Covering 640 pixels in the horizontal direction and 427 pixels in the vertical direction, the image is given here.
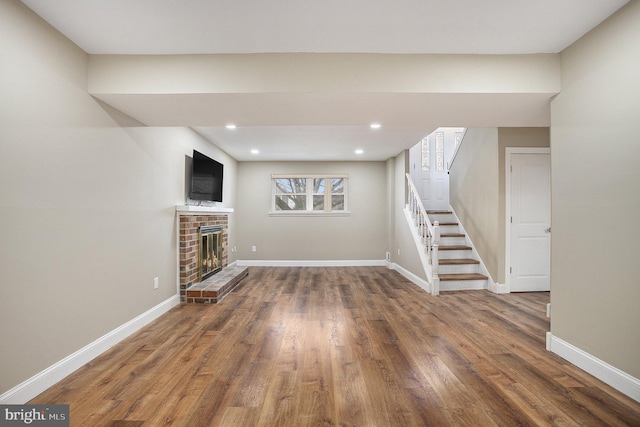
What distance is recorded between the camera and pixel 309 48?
2293 millimetres

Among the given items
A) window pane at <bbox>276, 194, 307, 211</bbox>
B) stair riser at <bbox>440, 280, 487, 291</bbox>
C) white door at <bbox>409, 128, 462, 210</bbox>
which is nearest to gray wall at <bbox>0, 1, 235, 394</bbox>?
window pane at <bbox>276, 194, 307, 211</bbox>

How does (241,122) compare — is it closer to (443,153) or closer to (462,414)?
(462,414)

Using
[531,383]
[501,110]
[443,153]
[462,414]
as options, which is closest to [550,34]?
[501,110]

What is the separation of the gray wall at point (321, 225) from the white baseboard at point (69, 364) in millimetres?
3586

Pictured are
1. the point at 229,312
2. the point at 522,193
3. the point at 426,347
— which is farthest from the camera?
the point at 522,193

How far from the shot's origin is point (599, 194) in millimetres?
2004

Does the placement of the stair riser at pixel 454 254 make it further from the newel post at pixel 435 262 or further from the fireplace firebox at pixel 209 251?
the fireplace firebox at pixel 209 251

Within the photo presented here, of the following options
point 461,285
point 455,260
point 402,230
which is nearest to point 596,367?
point 461,285

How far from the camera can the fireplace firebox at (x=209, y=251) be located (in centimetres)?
430

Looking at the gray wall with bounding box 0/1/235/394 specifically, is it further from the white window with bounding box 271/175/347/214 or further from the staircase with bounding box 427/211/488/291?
the staircase with bounding box 427/211/488/291

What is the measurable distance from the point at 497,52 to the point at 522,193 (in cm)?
258

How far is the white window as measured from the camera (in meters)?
6.68

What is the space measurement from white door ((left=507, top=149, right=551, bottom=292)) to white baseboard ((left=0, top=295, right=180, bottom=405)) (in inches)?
189

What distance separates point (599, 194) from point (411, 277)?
11.0 ft
